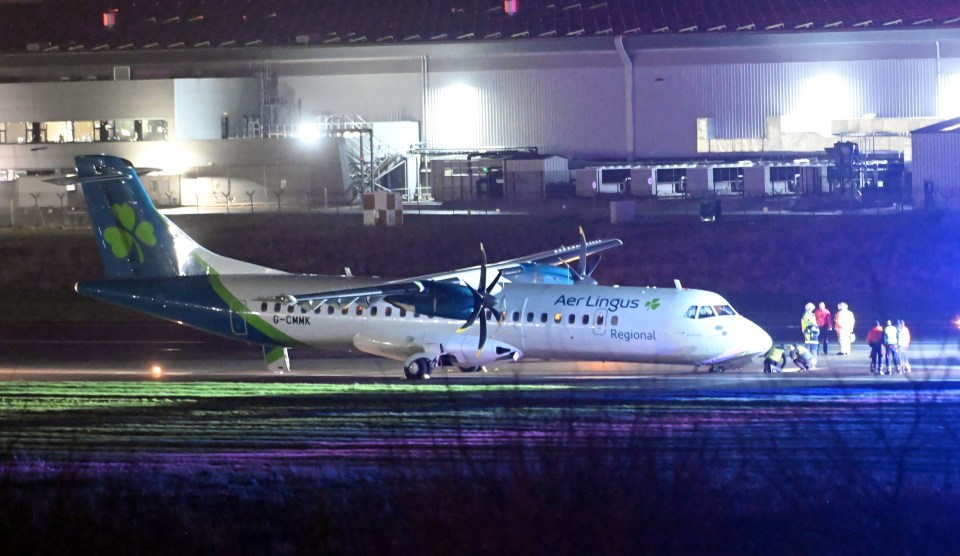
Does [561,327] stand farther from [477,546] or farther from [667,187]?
[667,187]

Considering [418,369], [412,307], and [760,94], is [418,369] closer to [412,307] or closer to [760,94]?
[412,307]

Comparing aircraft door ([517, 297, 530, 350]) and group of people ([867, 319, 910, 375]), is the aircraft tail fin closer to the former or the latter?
aircraft door ([517, 297, 530, 350])

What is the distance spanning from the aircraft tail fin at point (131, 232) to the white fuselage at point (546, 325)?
1219mm

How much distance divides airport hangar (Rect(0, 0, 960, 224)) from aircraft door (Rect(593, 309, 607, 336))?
42266 mm

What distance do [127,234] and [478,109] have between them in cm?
4851

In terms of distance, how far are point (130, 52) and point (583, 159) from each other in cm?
3025

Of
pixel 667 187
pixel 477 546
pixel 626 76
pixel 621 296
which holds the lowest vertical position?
pixel 477 546

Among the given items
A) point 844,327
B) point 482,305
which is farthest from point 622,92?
point 482,305

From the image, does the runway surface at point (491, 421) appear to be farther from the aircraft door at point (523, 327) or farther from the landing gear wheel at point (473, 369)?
the landing gear wheel at point (473, 369)

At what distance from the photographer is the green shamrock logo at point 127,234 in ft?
109

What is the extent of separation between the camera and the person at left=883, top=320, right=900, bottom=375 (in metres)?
29.9

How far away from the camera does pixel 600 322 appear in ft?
99.0

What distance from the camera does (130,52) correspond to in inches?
3273

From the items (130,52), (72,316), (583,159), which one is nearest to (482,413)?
(72,316)
